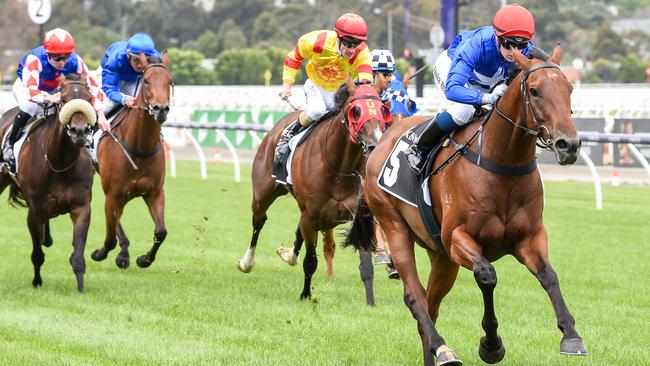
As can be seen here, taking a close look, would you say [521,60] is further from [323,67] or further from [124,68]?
[124,68]

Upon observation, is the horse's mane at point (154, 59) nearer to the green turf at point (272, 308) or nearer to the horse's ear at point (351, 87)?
the green turf at point (272, 308)

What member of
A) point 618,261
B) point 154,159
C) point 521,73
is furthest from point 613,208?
point 521,73

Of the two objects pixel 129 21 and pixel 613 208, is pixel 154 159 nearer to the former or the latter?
pixel 613 208

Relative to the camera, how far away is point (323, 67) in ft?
28.1

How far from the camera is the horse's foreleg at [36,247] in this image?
8.70 metres

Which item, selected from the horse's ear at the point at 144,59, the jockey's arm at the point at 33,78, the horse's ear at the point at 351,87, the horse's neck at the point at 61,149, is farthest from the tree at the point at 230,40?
the horse's ear at the point at 351,87

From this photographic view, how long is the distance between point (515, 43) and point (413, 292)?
134 centimetres

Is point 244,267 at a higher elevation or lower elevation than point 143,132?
lower

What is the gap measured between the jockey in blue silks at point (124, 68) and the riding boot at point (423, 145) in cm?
412

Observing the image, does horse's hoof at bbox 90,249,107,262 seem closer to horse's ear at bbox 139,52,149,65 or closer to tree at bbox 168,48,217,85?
horse's ear at bbox 139,52,149,65

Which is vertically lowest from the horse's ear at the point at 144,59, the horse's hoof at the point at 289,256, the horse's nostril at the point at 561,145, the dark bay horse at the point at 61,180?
the horse's hoof at the point at 289,256

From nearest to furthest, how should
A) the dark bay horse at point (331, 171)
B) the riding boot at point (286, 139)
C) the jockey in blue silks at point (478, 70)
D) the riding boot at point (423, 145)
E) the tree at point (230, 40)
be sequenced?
1. the jockey in blue silks at point (478, 70)
2. the riding boot at point (423, 145)
3. the dark bay horse at point (331, 171)
4. the riding boot at point (286, 139)
5. the tree at point (230, 40)

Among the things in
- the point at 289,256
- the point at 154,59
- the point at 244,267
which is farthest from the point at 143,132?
the point at 289,256

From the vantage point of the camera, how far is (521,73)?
5.15 meters
